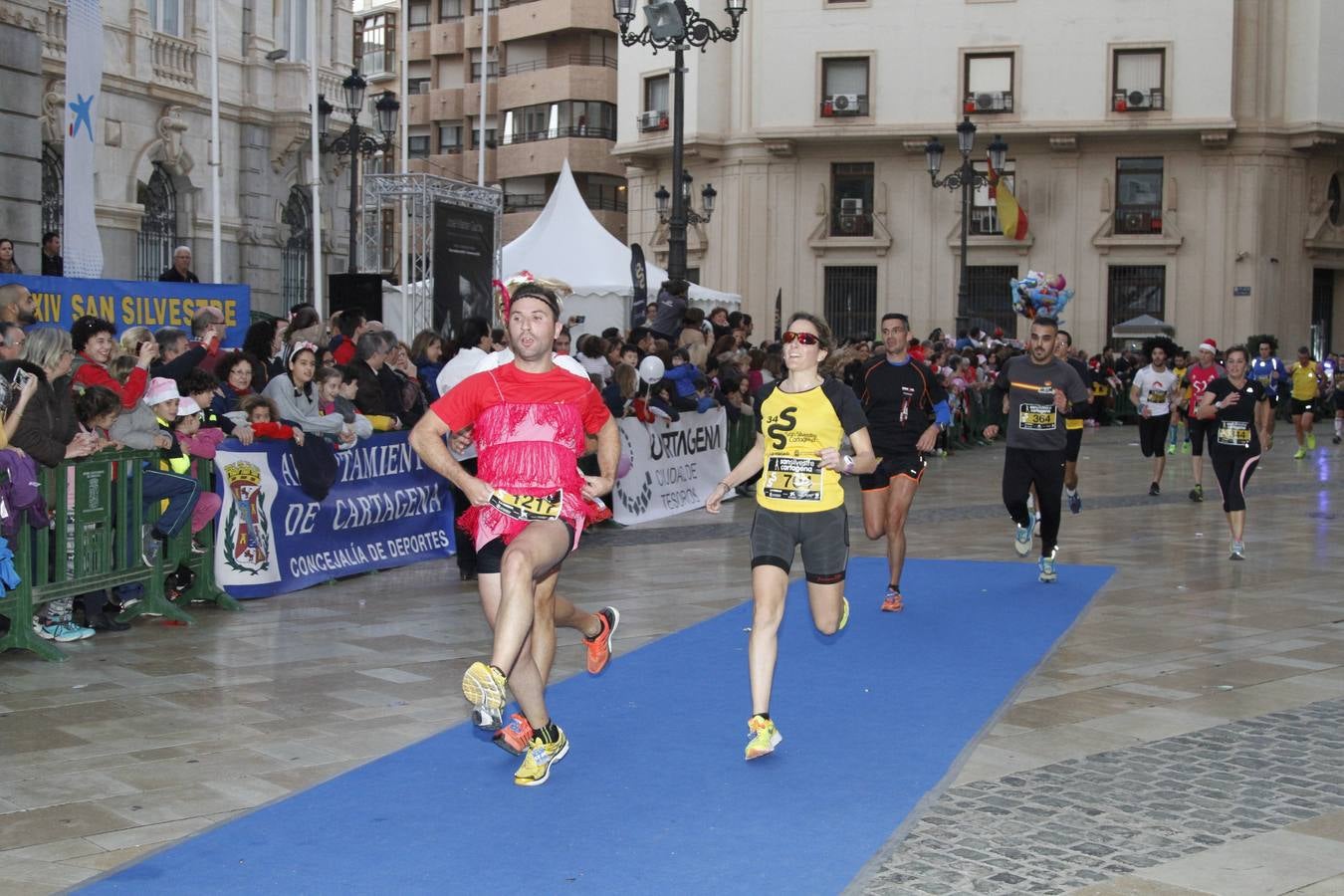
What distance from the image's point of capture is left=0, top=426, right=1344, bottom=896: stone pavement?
18.5ft

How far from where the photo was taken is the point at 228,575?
1105 centimetres

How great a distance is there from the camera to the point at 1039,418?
39.9ft

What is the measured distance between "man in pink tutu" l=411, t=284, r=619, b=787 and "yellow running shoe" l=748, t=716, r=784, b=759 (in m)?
0.84

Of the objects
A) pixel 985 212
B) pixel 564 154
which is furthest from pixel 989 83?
pixel 564 154

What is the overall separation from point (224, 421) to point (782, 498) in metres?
5.27

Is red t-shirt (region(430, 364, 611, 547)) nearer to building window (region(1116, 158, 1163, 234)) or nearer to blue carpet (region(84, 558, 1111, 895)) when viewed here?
blue carpet (region(84, 558, 1111, 895))

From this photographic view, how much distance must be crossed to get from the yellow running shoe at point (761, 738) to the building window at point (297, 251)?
2773 cm

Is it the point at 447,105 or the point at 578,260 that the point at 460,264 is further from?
the point at 447,105

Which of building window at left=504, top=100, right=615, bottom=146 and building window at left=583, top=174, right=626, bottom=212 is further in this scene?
building window at left=583, top=174, right=626, bottom=212

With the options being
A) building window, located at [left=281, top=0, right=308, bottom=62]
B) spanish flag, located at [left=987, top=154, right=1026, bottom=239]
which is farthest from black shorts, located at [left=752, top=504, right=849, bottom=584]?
spanish flag, located at [left=987, top=154, right=1026, bottom=239]

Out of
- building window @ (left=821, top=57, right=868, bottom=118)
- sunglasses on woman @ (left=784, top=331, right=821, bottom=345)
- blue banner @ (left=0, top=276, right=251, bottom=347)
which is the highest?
building window @ (left=821, top=57, right=868, bottom=118)

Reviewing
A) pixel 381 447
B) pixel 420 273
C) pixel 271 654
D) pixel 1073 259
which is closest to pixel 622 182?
pixel 1073 259

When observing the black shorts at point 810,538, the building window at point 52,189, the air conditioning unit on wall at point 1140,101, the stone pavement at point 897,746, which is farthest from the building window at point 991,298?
the black shorts at point 810,538

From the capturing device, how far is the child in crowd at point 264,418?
11344mm
